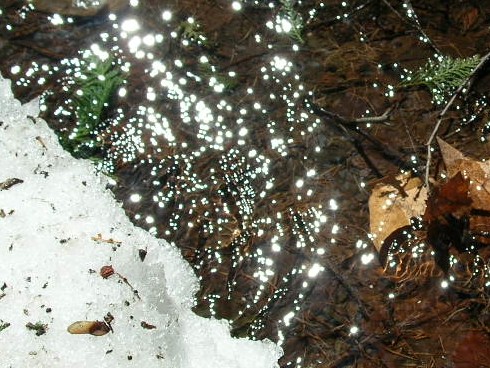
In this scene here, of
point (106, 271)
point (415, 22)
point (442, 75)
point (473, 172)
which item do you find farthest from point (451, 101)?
point (106, 271)

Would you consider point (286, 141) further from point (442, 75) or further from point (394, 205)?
point (442, 75)

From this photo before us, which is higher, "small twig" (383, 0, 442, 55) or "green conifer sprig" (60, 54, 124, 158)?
"small twig" (383, 0, 442, 55)

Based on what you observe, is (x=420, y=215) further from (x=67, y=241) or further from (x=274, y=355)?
(x=67, y=241)

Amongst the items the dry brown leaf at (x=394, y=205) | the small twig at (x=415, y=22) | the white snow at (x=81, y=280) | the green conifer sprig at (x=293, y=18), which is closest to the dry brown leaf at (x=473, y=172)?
the dry brown leaf at (x=394, y=205)

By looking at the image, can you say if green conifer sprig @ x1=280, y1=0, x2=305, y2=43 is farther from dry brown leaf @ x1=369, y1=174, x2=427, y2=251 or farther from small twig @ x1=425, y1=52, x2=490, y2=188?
dry brown leaf @ x1=369, y1=174, x2=427, y2=251

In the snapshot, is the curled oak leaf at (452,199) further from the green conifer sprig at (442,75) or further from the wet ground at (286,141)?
the green conifer sprig at (442,75)

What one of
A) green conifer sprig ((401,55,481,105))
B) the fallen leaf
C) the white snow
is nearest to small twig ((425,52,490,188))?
green conifer sprig ((401,55,481,105))
